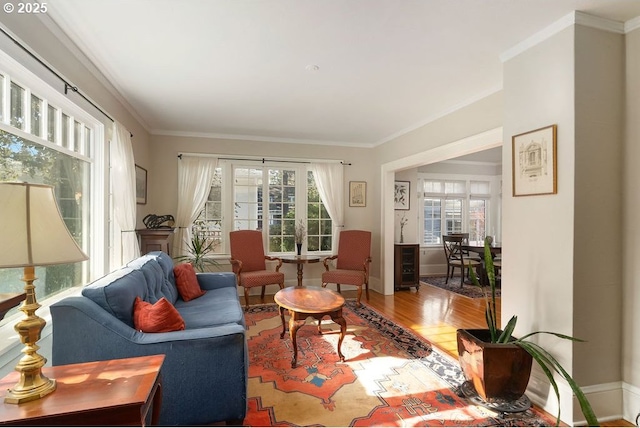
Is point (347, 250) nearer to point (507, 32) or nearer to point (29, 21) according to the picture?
point (507, 32)

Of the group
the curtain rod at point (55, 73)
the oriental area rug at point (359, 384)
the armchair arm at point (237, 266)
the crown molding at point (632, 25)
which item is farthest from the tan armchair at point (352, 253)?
the crown molding at point (632, 25)

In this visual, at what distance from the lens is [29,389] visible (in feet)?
3.84

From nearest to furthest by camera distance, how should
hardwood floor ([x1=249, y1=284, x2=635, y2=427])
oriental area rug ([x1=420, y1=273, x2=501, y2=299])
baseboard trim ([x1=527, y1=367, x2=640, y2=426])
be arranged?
1. baseboard trim ([x1=527, y1=367, x2=640, y2=426])
2. hardwood floor ([x1=249, y1=284, x2=635, y2=427])
3. oriental area rug ([x1=420, y1=273, x2=501, y2=299])

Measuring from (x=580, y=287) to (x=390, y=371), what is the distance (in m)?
1.47

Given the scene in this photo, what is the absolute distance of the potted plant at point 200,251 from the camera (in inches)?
181

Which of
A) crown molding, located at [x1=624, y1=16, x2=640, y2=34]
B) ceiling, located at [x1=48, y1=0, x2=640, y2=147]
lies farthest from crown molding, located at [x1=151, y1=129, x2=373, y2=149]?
crown molding, located at [x1=624, y1=16, x2=640, y2=34]

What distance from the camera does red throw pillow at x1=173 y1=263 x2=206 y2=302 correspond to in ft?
10.6

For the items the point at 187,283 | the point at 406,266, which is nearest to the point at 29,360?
the point at 187,283

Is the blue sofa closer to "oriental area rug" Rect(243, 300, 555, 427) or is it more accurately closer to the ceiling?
"oriental area rug" Rect(243, 300, 555, 427)

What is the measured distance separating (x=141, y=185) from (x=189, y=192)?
698 millimetres

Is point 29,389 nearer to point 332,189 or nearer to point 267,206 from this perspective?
point 267,206

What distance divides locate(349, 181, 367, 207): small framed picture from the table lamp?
462 centimetres

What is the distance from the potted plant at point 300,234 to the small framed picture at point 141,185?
2.25 m

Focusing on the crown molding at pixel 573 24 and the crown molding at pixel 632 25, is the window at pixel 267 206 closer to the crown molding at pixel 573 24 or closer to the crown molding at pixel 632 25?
the crown molding at pixel 573 24
